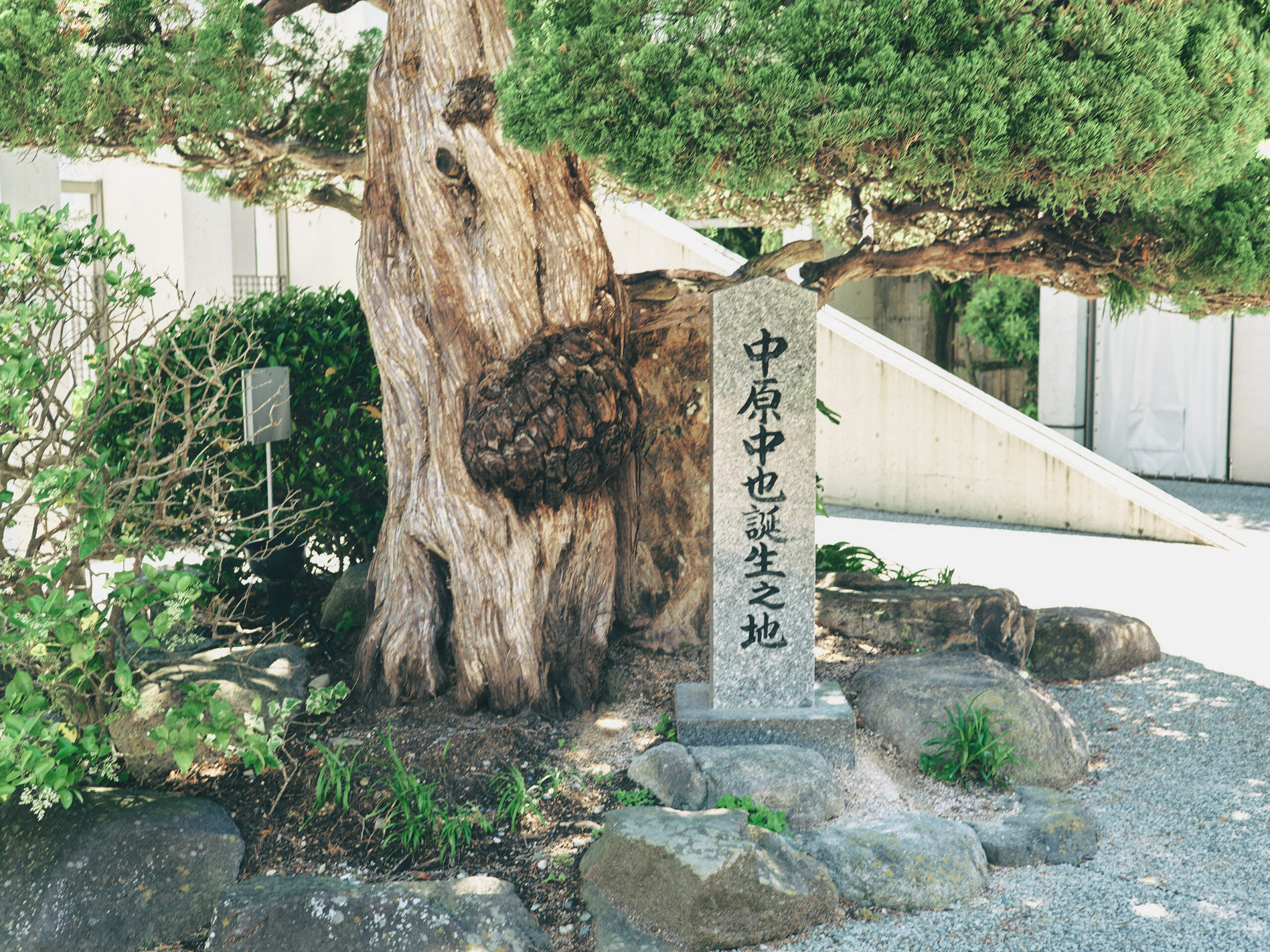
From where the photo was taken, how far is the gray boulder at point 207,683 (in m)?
4.55

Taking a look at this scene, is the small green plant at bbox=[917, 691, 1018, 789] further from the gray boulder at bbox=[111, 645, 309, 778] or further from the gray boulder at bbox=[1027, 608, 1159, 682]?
the gray boulder at bbox=[111, 645, 309, 778]

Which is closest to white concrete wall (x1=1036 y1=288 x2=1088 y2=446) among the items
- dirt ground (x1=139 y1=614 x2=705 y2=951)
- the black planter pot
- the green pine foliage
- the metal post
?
dirt ground (x1=139 y1=614 x2=705 y2=951)

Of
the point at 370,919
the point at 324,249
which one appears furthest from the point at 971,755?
the point at 324,249

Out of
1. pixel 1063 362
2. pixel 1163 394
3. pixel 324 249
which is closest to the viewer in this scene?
pixel 1163 394

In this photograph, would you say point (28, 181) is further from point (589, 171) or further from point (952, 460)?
point (952, 460)

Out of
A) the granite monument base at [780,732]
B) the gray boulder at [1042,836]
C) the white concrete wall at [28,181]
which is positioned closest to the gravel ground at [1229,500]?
the gray boulder at [1042,836]

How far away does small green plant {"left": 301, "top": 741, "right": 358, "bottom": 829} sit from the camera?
14.0 ft

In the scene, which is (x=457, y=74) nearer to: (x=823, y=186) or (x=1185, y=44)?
(x=823, y=186)

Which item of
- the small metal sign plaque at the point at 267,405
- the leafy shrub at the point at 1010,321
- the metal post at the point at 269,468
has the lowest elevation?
the metal post at the point at 269,468

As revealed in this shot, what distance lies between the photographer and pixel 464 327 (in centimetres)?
514

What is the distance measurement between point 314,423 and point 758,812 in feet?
11.8

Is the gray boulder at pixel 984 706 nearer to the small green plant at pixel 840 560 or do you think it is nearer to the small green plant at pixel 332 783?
the small green plant at pixel 840 560

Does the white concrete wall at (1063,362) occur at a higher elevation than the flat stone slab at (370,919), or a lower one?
higher

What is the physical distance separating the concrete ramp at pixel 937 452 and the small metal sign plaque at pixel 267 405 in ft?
16.6
